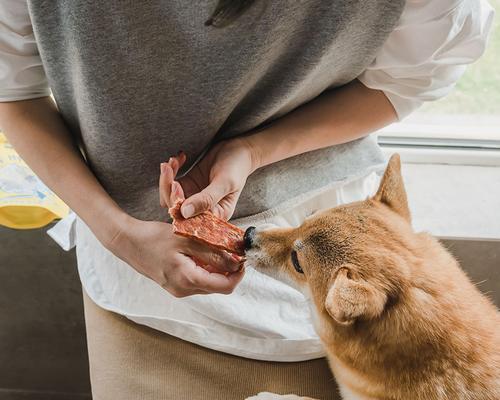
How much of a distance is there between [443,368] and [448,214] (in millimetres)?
A: 593

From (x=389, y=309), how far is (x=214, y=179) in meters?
0.31

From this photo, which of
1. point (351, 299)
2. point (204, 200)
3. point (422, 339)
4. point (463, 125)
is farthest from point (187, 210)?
point (463, 125)

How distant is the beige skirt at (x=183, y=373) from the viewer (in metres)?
0.91

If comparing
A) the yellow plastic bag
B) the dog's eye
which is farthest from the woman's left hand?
the yellow plastic bag

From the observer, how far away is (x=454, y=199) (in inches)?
54.3

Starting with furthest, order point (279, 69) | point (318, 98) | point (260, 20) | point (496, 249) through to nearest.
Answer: point (496, 249) < point (318, 98) < point (279, 69) < point (260, 20)

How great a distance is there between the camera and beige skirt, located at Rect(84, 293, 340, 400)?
91 centimetres

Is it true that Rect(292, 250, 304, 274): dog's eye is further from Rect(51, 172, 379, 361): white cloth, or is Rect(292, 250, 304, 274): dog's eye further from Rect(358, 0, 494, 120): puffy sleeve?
Rect(358, 0, 494, 120): puffy sleeve

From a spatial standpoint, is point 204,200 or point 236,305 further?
point 236,305

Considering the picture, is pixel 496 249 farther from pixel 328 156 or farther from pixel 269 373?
pixel 269 373

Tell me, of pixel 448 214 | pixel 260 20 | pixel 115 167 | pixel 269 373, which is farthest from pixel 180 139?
pixel 448 214

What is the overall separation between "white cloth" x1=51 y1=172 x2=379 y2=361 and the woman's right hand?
0.23 feet

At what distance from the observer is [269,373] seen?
919mm

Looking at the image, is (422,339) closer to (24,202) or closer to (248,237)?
(248,237)
